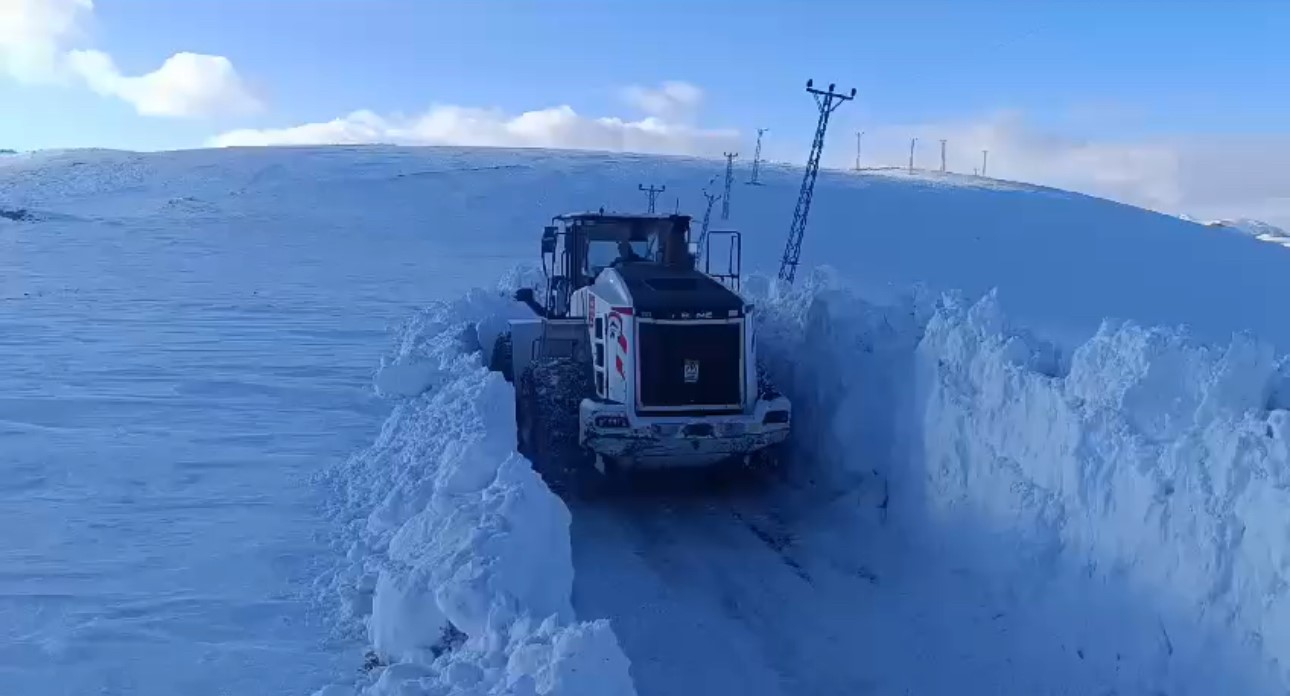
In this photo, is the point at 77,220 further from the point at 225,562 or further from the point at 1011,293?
the point at 225,562

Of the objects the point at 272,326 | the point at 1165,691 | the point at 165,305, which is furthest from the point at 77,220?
the point at 1165,691

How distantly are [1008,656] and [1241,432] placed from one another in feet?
6.43

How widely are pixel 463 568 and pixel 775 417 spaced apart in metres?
4.71

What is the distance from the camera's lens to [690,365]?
9984 mm

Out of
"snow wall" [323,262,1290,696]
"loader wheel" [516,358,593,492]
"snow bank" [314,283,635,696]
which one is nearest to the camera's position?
"snow bank" [314,283,635,696]

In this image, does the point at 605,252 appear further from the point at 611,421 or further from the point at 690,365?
the point at 611,421

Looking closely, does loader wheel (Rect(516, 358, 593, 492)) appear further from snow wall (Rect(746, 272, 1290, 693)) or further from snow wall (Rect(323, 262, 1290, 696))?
snow wall (Rect(746, 272, 1290, 693))

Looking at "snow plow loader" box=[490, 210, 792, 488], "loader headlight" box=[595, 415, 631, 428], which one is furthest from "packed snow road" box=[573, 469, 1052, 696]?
"loader headlight" box=[595, 415, 631, 428]

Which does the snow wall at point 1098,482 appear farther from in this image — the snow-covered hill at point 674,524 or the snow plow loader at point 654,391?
the snow plow loader at point 654,391

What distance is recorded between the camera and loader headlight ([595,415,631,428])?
973 cm

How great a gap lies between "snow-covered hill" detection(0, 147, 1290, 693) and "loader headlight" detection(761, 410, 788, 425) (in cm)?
67

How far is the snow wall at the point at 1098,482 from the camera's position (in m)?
5.96

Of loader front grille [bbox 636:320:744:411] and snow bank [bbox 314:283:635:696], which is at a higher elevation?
loader front grille [bbox 636:320:744:411]

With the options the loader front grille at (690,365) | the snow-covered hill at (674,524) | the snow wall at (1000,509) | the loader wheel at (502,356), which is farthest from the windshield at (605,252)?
the loader front grille at (690,365)
